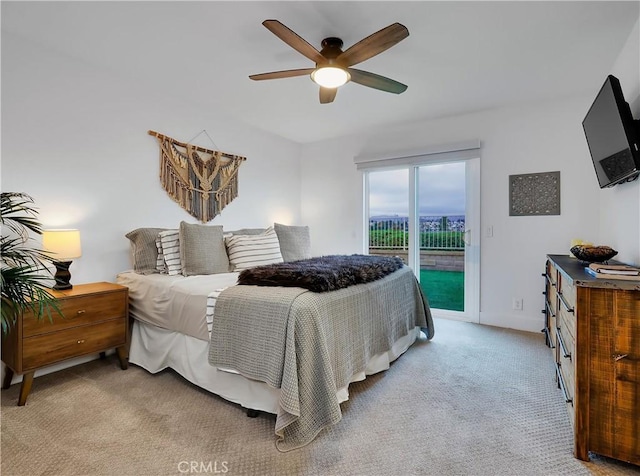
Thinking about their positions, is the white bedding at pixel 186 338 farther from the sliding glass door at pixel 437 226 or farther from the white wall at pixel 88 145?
the sliding glass door at pixel 437 226

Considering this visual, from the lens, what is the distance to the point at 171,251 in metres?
2.77

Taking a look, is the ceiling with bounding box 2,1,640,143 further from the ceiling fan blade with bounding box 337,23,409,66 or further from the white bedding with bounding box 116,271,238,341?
the white bedding with bounding box 116,271,238,341

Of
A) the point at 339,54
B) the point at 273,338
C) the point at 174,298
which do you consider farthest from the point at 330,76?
the point at 174,298

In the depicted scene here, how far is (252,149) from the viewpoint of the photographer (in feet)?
13.6

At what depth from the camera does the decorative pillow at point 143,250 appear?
2.75 meters

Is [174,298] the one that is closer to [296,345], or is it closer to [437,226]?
[296,345]

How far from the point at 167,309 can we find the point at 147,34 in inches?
73.9

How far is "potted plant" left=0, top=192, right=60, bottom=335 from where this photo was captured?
158cm

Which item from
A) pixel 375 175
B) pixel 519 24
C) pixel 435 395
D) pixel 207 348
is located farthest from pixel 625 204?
pixel 207 348

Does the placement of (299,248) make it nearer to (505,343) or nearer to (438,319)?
(438,319)


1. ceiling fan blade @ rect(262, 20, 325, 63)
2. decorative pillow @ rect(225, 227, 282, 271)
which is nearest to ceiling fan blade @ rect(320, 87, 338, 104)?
ceiling fan blade @ rect(262, 20, 325, 63)

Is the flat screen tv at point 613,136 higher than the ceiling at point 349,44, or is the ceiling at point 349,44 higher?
the ceiling at point 349,44

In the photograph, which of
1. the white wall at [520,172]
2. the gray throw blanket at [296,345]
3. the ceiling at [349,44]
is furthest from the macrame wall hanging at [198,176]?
the white wall at [520,172]

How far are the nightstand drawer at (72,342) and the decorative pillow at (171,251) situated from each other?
20.2 inches
